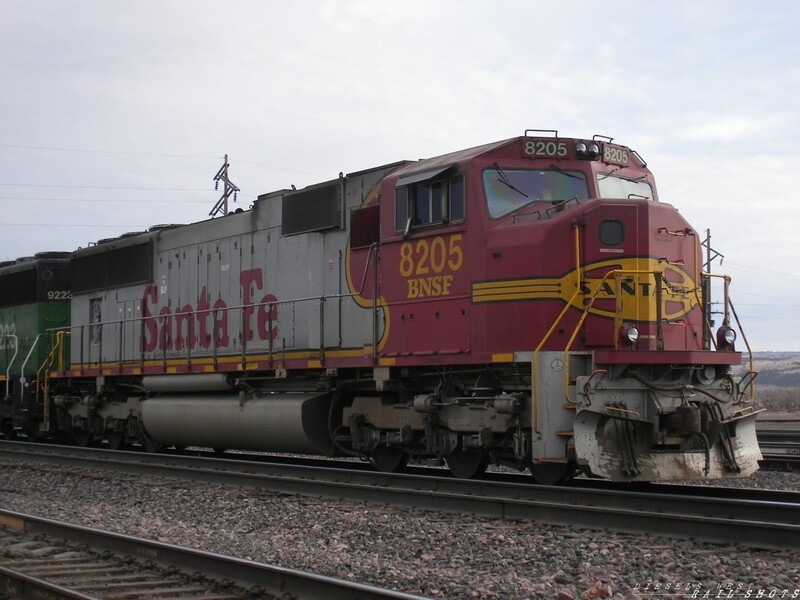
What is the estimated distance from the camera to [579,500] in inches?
363

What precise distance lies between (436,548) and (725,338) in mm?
4941

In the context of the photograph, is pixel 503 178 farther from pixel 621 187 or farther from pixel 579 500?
pixel 579 500

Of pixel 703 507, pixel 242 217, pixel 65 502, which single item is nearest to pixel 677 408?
pixel 703 507

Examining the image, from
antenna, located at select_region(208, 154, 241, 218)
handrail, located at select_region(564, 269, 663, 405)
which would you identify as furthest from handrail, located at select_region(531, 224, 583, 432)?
antenna, located at select_region(208, 154, 241, 218)

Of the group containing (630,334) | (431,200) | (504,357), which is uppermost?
(431,200)

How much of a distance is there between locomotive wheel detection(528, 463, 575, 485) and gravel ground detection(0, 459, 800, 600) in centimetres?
187

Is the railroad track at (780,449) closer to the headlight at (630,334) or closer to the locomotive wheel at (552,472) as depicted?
the locomotive wheel at (552,472)

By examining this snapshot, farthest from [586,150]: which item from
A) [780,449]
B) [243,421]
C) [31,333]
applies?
[31,333]

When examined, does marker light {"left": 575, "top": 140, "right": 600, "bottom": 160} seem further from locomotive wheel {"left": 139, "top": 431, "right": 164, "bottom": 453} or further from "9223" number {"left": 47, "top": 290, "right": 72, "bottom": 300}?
"9223" number {"left": 47, "top": 290, "right": 72, "bottom": 300}

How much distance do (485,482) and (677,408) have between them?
6.70ft

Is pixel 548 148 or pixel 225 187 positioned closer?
pixel 548 148

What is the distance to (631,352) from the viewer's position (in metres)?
9.72

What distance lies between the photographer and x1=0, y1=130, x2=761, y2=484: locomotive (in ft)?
32.4

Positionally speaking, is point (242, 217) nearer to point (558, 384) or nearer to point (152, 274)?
point (152, 274)
